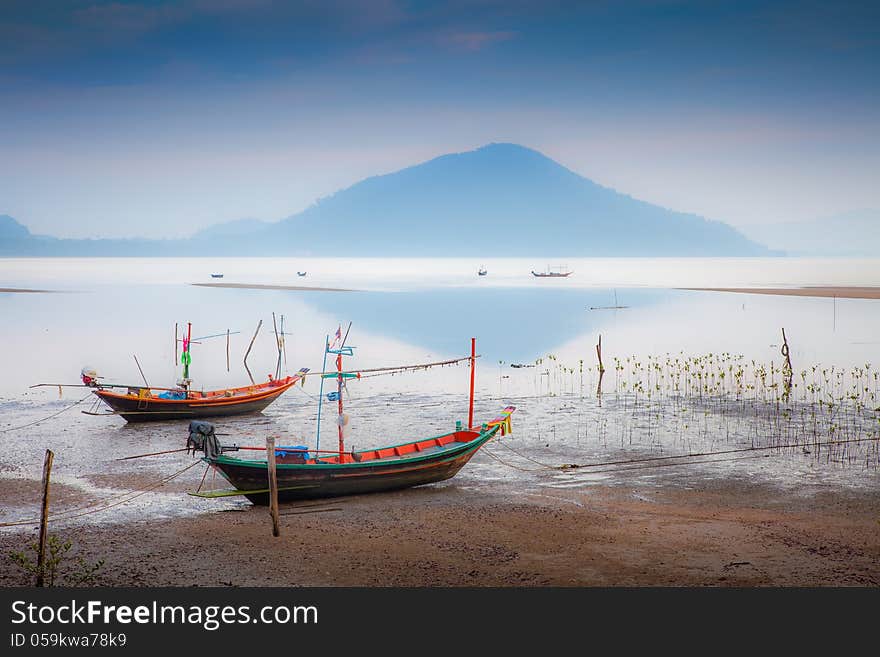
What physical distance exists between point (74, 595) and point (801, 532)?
25.1 ft

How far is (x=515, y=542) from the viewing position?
966 cm

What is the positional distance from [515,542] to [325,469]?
9.91ft

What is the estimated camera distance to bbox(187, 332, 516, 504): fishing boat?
1123cm

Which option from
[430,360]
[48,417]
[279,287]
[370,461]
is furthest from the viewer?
[279,287]

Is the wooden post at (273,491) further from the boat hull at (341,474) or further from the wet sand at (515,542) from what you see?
the boat hull at (341,474)

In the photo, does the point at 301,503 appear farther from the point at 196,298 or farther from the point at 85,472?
the point at 196,298

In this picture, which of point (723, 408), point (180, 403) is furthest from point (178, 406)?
point (723, 408)

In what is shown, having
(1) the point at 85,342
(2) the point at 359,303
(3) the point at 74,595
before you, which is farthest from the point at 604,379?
(2) the point at 359,303

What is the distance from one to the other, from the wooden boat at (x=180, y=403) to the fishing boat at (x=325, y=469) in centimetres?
493

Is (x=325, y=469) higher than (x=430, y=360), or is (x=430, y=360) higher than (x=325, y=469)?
(x=430, y=360)

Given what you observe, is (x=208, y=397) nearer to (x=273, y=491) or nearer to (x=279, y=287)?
(x=273, y=491)

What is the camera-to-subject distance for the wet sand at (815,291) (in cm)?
4758

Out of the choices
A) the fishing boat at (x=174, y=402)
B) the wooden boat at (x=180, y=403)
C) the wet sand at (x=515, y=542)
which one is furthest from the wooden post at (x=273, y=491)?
the wooden boat at (x=180, y=403)

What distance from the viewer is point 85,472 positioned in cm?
1307
